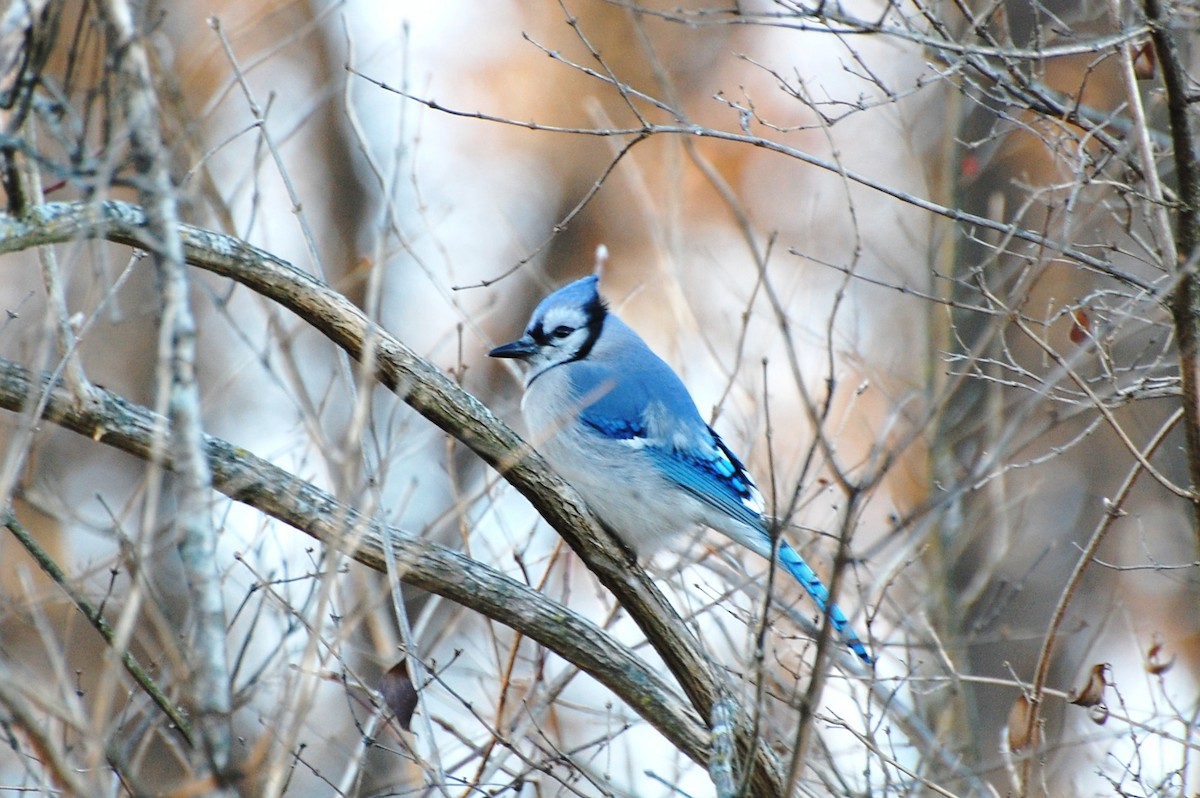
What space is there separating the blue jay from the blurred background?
14cm

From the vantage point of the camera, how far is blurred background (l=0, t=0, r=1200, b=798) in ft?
8.39

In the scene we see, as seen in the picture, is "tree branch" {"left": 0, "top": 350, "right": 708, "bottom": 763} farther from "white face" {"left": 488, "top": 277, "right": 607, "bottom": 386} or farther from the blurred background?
"white face" {"left": 488, "top": 277, "right": 607, "bottom": 386}

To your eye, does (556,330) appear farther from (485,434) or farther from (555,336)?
(485,434)

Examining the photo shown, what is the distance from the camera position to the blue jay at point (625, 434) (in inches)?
155

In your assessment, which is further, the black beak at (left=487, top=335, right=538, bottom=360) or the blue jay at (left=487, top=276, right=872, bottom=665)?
the black beak at (left=487, top=335, right=538, bottom=360)

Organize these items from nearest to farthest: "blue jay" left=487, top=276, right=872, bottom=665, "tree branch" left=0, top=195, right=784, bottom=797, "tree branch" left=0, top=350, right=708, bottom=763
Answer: "tree branch" left=0, top=350, right=708, bottom=763
"tree branch" left=0, top=195, right=784, bottom=797
"blue jay" left=487, top=276, right=872, bottom=665

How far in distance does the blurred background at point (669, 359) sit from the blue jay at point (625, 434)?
0.47ft

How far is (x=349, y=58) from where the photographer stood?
313cm

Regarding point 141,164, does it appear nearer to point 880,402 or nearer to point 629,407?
point 629,407

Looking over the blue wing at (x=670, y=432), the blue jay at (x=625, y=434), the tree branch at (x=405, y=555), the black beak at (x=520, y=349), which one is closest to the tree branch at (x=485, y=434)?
the tree branch at (x=405, y=555)

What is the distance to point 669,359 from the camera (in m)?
4.56

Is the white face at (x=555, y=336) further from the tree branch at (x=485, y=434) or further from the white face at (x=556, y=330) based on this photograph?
the tree branch at (x=485, y=434)

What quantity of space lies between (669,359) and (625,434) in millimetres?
506

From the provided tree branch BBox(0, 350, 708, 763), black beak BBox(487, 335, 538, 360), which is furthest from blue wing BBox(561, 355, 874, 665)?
tree branch BBox(0, 350, 708, 763)
